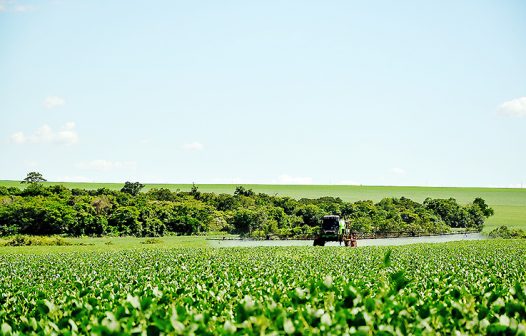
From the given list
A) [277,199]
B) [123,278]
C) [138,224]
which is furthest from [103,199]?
[123,278]

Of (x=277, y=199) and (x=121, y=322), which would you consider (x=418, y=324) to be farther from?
(x=277, y=199)

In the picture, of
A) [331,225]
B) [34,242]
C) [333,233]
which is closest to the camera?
[333,233]

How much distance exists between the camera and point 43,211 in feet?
284

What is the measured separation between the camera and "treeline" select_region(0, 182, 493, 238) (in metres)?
87.8

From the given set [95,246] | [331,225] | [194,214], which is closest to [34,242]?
[95,246]

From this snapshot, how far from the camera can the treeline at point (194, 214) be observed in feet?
288

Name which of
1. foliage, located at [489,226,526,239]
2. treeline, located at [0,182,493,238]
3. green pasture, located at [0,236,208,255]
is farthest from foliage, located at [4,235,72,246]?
foliage, located at [489,226,526,239]

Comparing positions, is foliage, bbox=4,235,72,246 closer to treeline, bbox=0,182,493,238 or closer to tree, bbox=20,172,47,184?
treeline, bbox=0,182,493,238

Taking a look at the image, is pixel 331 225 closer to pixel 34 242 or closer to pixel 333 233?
pixel 333 233

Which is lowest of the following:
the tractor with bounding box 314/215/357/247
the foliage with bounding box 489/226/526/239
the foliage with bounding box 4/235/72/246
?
the foliage with bounding box 4/235/72/246

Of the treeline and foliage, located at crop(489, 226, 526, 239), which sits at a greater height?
the treeline

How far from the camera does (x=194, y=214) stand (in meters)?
101

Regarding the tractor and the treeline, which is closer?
the tractor

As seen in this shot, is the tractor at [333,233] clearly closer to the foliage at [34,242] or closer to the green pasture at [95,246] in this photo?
the green pasture at [95,246]
